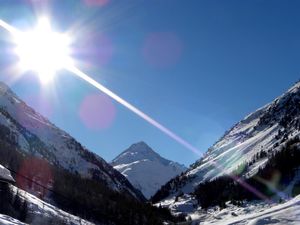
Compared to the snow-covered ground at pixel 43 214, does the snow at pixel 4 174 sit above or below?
below

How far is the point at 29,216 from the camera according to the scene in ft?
353

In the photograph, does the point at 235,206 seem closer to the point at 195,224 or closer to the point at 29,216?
the point at 195,224

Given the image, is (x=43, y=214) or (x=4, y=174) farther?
(x=43, y=214)

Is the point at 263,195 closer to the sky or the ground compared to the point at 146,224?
closer to the sky

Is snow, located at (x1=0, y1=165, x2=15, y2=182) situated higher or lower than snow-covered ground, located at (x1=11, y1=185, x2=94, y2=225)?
lower

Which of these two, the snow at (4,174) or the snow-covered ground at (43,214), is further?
the snow-covered ground at (43,214)

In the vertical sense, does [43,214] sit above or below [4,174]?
above

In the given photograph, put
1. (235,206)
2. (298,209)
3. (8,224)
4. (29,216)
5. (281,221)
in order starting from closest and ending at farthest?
(8,224) < (281,221) < (298,209) < (29,216) < (235,206)

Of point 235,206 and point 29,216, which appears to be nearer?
point 29,216

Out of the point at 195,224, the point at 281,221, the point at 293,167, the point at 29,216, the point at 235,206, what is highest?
the point at 293,167

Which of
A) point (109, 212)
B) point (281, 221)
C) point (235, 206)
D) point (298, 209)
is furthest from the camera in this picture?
point (109, 212)

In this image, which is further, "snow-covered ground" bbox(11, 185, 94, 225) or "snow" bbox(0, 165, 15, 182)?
"snow-covered ground" bbox(11, 185, 94, 225)

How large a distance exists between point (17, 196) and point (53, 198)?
7420cm

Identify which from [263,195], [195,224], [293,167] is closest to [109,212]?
[195,224]
